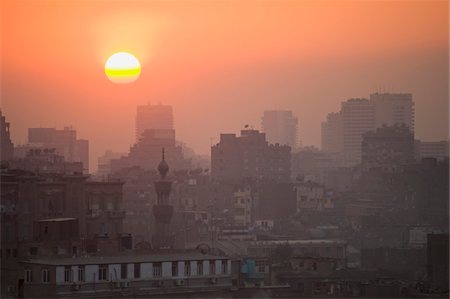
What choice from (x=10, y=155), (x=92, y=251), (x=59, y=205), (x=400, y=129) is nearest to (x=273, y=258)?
(x=59, y=205)

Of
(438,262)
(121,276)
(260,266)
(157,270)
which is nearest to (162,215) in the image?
(438,262)

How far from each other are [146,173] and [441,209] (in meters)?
10.2

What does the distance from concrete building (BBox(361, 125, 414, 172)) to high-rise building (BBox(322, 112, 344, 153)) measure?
13947mm

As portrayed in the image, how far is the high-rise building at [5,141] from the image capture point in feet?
164

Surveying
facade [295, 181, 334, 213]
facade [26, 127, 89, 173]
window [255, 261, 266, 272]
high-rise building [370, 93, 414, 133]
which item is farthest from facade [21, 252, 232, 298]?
high-rise building [370, 93, 414, 133]

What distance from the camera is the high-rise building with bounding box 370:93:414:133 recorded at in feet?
302

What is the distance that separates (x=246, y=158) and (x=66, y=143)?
283 inches

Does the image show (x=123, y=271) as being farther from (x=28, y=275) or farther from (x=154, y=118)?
(x=154, y=118)

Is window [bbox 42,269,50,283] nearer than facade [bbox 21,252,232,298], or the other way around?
facade [bbox 21,252,232,298]

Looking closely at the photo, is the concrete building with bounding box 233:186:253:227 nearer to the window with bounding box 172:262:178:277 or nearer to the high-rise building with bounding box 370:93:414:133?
the high-rise building with bounding box 370:93:414:133

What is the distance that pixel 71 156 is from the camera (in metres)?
76.4

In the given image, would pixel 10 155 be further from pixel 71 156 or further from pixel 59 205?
pixel 71 156

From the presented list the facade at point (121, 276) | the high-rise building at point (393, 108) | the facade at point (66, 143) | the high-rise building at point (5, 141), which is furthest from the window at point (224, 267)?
the high-rise building at point (393, 108)

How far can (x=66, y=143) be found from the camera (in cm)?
7931
